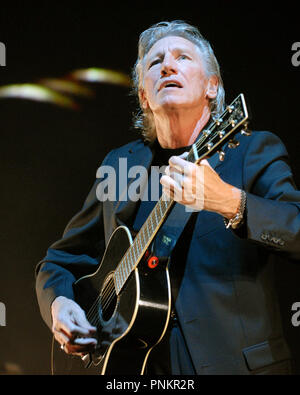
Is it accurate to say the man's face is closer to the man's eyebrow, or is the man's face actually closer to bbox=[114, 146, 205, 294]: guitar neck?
the man's eyebrow

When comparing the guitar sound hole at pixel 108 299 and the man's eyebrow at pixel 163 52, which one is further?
the man's eyebrow at pixel 163 52

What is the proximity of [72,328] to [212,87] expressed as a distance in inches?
44.9

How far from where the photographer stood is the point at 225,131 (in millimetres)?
1220

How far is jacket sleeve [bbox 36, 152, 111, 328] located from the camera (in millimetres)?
1912

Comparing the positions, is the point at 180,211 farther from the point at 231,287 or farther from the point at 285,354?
the point at 285,354

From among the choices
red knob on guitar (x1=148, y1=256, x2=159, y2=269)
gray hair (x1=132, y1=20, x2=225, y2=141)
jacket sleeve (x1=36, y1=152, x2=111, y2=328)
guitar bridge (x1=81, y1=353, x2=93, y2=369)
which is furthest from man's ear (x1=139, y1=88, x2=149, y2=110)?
guitar bridge (x1=81, y1=353, x2=93, y2=369)

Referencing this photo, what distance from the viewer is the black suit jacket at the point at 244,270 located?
1.26 meters

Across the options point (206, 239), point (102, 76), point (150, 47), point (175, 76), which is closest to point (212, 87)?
point (175, 76)

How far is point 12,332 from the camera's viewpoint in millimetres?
2207

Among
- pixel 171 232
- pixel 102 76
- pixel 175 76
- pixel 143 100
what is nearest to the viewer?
pixel 171 232

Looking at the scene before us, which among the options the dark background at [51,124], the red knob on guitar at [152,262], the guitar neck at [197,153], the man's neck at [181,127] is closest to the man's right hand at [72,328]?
the guitar neck at [197,153]

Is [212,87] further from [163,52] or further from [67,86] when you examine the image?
[67,86]

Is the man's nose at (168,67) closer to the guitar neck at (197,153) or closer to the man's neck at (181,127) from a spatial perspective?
the man's neck at (181,127)

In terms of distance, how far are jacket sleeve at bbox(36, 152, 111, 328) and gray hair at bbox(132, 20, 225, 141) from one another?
373 millimetres
